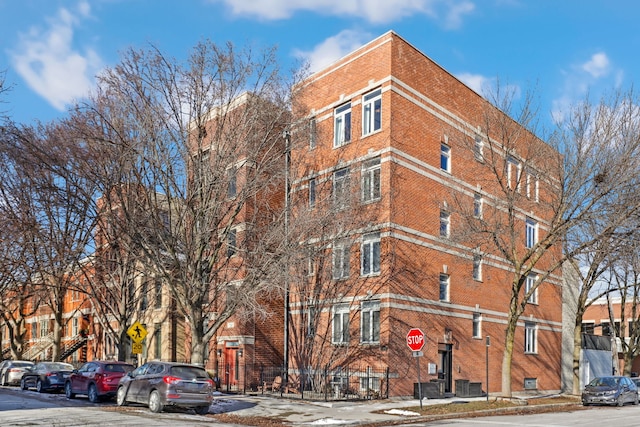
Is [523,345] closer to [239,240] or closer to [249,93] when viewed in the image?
[239,240]

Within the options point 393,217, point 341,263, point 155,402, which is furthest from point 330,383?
point 155,402

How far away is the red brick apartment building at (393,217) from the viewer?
2916 centimetres

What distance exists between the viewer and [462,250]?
33.1 metres

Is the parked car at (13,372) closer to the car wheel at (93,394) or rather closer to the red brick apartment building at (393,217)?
the car wheel at (93,394)

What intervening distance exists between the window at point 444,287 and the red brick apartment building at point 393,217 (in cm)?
5

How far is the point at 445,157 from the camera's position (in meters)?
33.7

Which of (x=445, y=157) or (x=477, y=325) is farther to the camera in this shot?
(x=477, y=325)

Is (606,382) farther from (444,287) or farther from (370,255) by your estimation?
(370,255)

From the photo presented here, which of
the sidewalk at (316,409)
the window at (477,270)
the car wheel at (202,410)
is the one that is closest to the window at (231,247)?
the sidewalk at (316,409)

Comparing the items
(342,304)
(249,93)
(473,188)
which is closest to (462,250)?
(473,188)

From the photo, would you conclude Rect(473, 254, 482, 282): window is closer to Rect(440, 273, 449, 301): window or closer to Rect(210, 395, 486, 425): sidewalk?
Rect(440, 273, 449, 301): window

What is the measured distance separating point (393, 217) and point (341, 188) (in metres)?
2.82

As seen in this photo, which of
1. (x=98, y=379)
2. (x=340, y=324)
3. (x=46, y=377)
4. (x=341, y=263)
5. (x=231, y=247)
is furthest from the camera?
(x=340, y=324)

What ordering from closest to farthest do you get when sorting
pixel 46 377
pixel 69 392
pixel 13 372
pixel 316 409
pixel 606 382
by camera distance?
pixel 316 409 → pixel 69 392 → pixel 46 377 → pixel 606 382 → pixel 13 372
